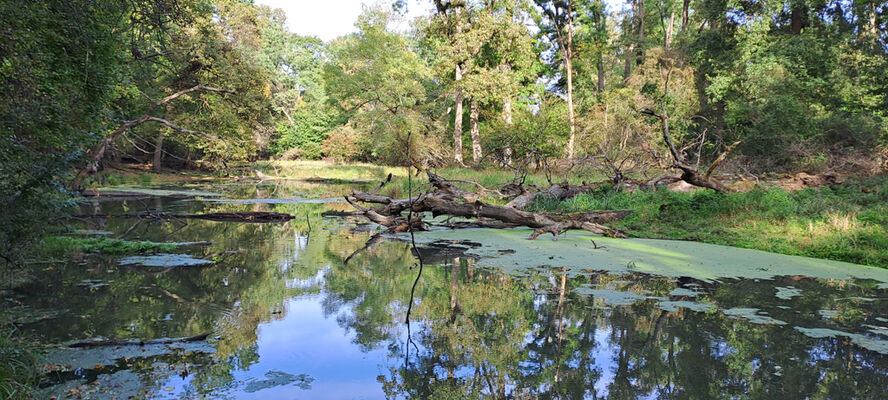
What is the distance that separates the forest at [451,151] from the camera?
4309mm

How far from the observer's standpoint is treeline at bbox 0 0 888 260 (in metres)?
5.07

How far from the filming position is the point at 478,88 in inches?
1035

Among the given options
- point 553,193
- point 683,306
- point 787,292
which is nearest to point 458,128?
point 553,193

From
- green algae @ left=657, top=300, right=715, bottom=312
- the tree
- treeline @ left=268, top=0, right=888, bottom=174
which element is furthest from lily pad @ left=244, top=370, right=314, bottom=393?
the tree

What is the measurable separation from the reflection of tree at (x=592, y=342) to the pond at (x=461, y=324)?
2cm

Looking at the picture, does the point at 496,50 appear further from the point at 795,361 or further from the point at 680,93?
the point at 795,361

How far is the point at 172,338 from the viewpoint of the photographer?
3.86 m

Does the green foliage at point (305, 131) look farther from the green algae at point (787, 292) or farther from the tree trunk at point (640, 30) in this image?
the green algae at point (787, 292)

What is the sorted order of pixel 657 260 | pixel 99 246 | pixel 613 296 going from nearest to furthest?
pixel 613 296 < pixel 657 260 < pixel 99 246

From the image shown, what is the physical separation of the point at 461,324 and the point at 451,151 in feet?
84.6

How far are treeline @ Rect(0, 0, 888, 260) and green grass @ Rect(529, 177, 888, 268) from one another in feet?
4.36

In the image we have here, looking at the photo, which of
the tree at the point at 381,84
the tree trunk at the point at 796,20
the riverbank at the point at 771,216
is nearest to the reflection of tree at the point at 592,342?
the riverbank at the point at 771,216

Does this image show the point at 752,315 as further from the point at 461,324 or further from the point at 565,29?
the point at 565,29

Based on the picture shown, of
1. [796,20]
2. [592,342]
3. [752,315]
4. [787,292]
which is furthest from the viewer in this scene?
[796,20]
